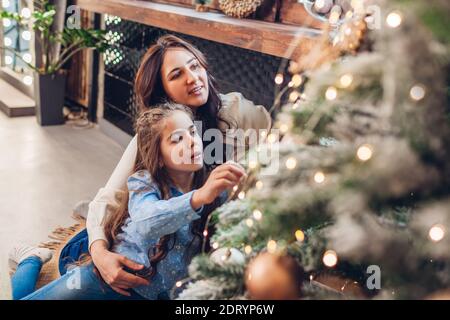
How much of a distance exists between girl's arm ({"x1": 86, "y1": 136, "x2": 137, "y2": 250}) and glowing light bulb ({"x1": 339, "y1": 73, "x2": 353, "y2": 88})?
72 centimetres

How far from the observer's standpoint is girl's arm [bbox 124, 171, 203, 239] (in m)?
1.12

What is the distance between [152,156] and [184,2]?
1.46m

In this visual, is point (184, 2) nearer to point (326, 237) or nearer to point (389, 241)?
point (326, 237)

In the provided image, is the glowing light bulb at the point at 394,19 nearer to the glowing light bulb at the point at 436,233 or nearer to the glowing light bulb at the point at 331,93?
the glowing light bulb at the point at 331,93

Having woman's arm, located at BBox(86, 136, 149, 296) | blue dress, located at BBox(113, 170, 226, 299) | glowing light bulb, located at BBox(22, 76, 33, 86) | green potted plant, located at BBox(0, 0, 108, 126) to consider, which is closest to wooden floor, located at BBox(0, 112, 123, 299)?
green potted plant, located at BBox(0, 0, 108, 126)

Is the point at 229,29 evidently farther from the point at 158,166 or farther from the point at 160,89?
the point at 158,166

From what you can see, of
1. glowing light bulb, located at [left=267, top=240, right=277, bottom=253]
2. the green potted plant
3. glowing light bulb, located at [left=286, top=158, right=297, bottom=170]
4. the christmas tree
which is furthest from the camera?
the green potted plant

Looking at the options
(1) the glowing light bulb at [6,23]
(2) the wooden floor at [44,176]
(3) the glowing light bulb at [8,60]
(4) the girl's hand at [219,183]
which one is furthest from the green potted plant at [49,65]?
(4) the girl's hand at [219,183]

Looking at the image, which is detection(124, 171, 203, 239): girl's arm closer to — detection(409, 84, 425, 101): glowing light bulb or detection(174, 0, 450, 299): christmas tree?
detection(174, 0, 450, 299): christmas tree

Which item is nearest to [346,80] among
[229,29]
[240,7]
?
[229,29]

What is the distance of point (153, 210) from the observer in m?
1.16

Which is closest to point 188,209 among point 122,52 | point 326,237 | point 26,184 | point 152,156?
point 152,156

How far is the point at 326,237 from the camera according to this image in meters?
0.89

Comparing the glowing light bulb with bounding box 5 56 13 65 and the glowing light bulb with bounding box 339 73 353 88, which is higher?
the glowing light bulb with bounding box 339 73 353 88
